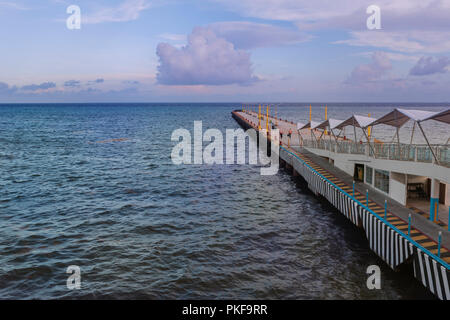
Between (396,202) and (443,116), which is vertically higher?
(443,116)

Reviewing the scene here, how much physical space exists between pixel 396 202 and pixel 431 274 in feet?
30.4

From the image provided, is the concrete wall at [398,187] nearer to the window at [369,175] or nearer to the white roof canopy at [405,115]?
the window at [369,175]

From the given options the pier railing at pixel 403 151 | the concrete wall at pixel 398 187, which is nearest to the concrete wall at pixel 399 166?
the pier railing at pixel 403 151

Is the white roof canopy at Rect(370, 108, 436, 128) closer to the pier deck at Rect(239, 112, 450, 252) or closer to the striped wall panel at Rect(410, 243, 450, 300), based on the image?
the pier deck at Rect(239, 112, 450, 252)

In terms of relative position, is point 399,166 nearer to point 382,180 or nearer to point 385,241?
point 382,180

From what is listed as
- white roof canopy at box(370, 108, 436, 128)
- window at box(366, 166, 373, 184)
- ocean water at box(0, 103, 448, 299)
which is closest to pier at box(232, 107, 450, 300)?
white roof canopy at box(370, 108, 436, 128)

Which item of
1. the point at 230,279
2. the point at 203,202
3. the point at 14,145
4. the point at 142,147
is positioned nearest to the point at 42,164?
the point at 142,147

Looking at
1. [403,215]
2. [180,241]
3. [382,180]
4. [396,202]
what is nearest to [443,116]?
[396,202]

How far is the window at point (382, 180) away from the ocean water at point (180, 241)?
3860 mm

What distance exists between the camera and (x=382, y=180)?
2719 centimetres
